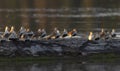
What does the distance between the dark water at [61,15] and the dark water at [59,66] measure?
18.0m

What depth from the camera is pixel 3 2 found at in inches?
3851

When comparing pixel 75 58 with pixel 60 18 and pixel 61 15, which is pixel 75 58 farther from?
pixel 61 15

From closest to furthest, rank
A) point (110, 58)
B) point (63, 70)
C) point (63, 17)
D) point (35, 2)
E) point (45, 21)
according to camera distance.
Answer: point (63, 70) < point (110, 58) < point (45, 21) < point (63, 17) < point (35, 2)

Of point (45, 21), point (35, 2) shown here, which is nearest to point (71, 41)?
point (45, 21)

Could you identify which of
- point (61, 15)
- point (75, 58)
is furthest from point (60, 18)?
point (75, 58)

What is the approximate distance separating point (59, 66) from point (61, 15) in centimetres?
3637

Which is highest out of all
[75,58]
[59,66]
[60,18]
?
[60,18]

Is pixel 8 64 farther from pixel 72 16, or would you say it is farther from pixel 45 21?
pixel 72 16

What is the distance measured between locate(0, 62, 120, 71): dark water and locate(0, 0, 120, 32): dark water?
1800 cm

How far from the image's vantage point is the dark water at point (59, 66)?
35.0 m

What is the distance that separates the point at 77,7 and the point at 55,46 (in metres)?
47.9

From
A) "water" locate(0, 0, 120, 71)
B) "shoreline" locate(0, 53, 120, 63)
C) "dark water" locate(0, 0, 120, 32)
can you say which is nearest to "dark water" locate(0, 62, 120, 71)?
"water" locate(0, 0, 120, 71)

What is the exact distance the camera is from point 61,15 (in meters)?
72.0

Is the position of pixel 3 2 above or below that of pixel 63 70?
above
